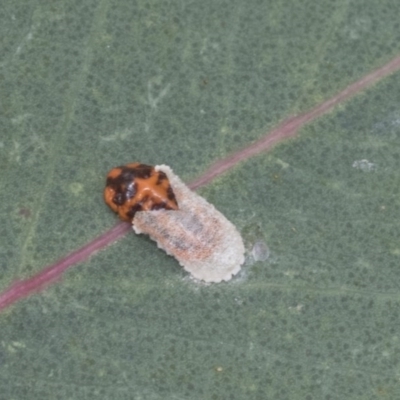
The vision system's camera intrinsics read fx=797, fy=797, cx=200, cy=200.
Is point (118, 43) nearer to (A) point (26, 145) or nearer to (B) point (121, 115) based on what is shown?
(B) point (121, 115)

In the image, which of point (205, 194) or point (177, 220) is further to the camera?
point (205, 194)

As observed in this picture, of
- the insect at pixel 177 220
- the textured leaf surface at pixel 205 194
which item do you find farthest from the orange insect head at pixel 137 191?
the textured leaf surface at pixel 205 194

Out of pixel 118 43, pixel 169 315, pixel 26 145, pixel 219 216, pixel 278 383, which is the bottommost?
pixel 278 383

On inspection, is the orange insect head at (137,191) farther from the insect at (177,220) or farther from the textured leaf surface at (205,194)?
the textured leaf surface at (205,194)

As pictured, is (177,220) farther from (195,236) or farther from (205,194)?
(205,194)

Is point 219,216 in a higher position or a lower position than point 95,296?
higher

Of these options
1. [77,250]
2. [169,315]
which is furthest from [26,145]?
[169,315]

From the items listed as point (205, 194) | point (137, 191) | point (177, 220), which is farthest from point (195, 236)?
point (137, 191)
